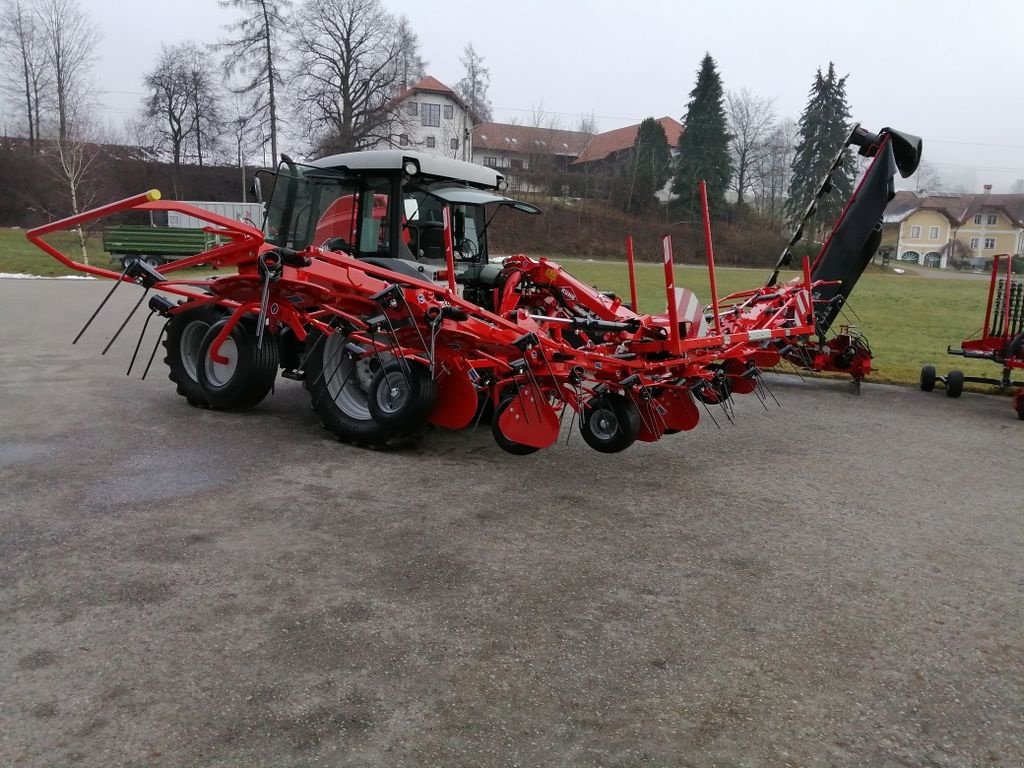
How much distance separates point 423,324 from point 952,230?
85.8 metres

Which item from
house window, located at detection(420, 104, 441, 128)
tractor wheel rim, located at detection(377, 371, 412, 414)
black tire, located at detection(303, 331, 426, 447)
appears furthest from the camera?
house window, located at detection(420, 104, 441, 128)

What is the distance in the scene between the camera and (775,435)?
754cm

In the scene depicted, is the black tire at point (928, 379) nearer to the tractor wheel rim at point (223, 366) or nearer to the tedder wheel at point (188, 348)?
the tractor wheel rim at point (223, 366)

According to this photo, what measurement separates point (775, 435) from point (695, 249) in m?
45.5

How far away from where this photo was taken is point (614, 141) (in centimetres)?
7450

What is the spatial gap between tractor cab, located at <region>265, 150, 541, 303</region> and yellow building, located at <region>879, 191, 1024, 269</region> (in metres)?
75.5

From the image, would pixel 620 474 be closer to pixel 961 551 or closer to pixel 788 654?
pixel 961 551

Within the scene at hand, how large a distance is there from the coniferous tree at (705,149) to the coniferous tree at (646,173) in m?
Answer: 1.60

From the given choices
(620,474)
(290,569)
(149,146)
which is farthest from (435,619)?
(149,146)

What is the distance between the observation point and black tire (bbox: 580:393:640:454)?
5.66m

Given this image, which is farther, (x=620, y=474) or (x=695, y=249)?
(x=695, y=249)

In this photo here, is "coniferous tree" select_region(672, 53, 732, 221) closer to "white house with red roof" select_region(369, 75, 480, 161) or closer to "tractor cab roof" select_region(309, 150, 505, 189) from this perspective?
"white house with red roof" select_region(369, 75, 480, 161)

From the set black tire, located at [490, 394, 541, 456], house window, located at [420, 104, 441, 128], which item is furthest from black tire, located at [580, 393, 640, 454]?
house window, located at [420, 104, 441, 128]

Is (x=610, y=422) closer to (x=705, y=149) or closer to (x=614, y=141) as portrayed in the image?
(x=705, y=149)
